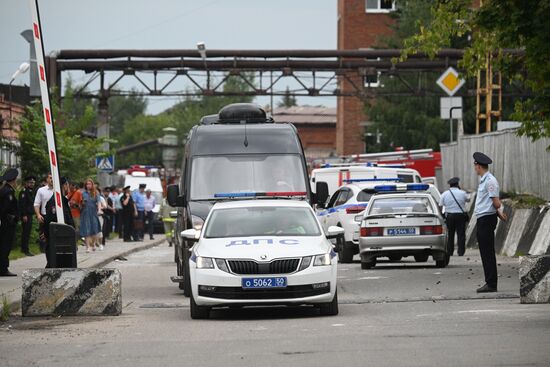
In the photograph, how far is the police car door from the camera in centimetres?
3200

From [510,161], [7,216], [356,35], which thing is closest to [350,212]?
[510,161]

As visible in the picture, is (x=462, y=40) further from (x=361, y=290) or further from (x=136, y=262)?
(x=361, y=290)

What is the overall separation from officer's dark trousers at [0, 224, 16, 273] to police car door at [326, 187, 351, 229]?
29.8 feet

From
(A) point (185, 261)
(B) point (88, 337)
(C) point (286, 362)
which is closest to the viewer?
(C) point (286, 362)

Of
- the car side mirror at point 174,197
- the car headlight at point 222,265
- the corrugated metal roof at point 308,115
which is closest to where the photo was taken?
the car headlight at point 222,265

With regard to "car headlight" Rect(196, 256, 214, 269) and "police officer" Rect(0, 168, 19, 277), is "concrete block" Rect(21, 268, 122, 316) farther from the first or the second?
"police officer" Rect(0, 168, 19, 277)

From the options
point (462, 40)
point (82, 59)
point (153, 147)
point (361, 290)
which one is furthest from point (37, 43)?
point (153, 147)

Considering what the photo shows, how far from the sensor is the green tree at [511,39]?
2173 cm

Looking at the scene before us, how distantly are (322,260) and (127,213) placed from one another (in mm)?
31583

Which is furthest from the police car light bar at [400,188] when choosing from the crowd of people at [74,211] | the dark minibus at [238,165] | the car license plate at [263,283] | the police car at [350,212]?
the car license plate at [263,283]

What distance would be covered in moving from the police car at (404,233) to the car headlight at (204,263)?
11.5m

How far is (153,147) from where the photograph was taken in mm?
147125

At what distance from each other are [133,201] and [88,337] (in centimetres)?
3348

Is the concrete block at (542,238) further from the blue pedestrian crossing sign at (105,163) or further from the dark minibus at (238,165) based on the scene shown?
the blue pedestrian crossing sign at (105,163)
